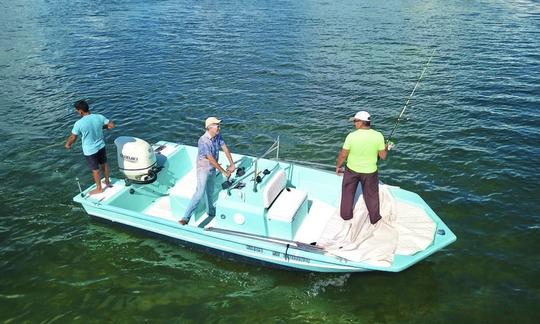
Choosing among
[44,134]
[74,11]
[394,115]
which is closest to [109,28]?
[74,11]

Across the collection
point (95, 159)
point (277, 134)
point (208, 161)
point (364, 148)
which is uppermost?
point (364, 148)

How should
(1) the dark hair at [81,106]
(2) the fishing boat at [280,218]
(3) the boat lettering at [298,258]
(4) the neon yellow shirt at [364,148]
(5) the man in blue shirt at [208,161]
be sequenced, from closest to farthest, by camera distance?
(4) the neon yellow shirt at [364,148] < (2) the fishing boat at [280,218] < (3) the boat lettering at [298,258] < (5) the man in blue shirt at [208,161] < (1) the dark hair at [81,106]

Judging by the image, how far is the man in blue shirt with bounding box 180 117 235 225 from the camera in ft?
32.1

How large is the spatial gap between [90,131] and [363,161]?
6.74 meters

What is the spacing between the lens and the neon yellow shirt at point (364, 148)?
884 centimetres

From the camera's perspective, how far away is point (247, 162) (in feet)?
39.3

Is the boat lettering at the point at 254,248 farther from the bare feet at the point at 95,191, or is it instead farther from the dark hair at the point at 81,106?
the dark hair at the point at 81,106

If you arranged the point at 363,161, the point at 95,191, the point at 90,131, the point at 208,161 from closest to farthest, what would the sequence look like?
the point at 363,161, the point at 208,161, the point at 90,131, the point at 95,191

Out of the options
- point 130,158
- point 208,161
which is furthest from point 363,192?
point 130,158

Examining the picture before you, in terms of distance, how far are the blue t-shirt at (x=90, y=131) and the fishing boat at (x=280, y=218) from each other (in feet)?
2.10

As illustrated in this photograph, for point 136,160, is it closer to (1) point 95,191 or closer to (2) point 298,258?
(1) point 95,191

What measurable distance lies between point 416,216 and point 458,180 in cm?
433

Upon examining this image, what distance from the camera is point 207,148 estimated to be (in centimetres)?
982

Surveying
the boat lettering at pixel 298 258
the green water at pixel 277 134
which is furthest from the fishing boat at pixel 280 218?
the green water at pixel 277 134
